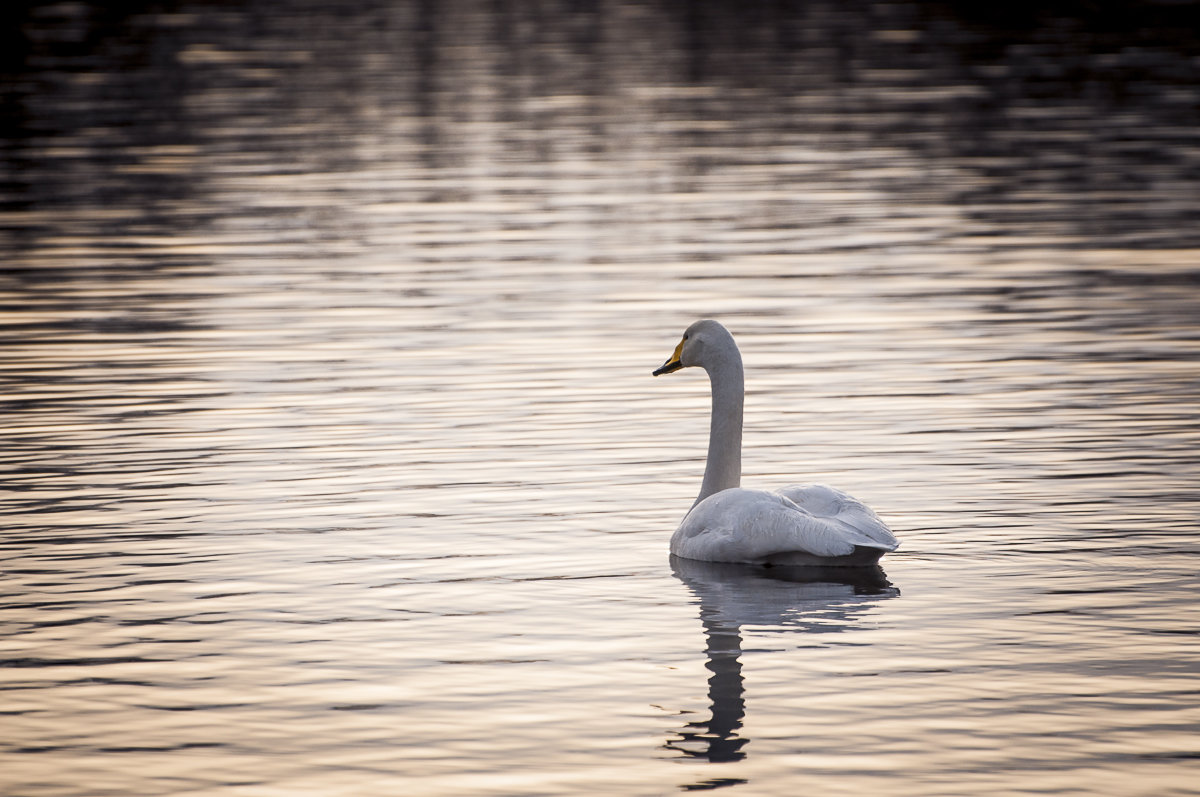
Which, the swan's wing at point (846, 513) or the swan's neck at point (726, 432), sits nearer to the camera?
the swan's wing at point (846, 513)

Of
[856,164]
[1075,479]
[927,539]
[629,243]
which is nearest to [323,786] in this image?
[927,539]

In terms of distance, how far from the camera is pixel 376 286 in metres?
26.2

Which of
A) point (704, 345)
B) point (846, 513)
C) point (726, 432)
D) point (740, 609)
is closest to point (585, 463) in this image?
point (704, 345)

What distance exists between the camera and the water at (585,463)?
9602 millimetres

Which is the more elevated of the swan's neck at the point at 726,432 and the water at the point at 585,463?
the swan's neck at the point at 726,432

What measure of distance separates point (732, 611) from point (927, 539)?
6.93 ft

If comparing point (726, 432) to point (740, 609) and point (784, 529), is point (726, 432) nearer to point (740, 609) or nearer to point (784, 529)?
point (784, 529)

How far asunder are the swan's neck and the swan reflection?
92cm

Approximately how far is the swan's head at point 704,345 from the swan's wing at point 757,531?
47.1 inches

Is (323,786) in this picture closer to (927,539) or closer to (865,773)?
(865,773)

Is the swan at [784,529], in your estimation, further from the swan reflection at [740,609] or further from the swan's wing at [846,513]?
the swan reflection at [740,609]

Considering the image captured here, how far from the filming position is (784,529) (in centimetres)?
1212

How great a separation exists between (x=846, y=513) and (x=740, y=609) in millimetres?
1047

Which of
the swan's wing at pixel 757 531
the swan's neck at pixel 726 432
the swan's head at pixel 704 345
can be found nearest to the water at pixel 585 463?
the swan's wing at pixel 757 531
